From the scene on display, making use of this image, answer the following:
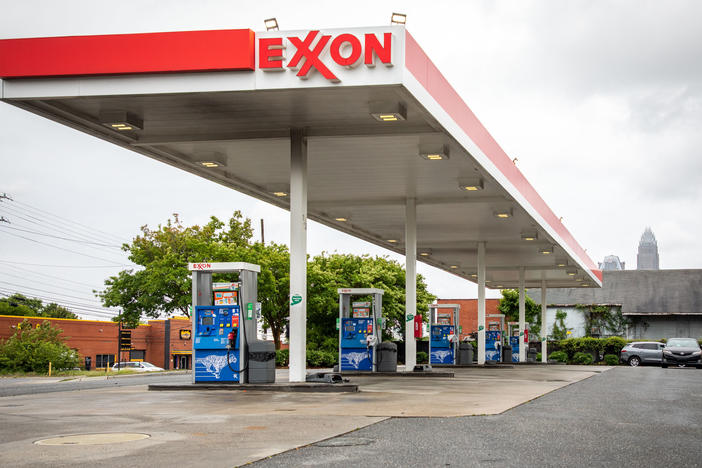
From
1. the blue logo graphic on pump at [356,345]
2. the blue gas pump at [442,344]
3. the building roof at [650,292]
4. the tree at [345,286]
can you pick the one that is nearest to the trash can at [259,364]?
the blue logo graphic on pump at [356,345]

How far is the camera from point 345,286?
44.8 metres

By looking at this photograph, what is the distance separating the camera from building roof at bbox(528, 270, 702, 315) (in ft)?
213

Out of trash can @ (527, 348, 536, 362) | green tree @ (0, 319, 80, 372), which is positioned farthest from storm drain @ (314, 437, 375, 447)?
trash can @ (527, 348, 536, 362)

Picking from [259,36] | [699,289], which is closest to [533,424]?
[259,36]

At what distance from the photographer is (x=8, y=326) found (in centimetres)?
5200

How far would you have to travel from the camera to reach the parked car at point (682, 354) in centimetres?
3803

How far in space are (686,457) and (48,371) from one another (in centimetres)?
3296

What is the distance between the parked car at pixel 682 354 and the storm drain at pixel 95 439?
3389cm

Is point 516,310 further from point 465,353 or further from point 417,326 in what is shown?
point 417,326

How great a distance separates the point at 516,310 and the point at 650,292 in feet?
35.5

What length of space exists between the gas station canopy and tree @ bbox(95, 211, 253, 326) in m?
27.3

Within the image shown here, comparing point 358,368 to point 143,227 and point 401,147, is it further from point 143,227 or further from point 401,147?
point 143,227

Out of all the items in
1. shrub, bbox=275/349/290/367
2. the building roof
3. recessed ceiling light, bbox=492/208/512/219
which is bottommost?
shrub, bbox=275/349/290/367

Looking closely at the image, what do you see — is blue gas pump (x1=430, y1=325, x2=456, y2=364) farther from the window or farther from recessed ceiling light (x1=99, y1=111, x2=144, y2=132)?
the window
